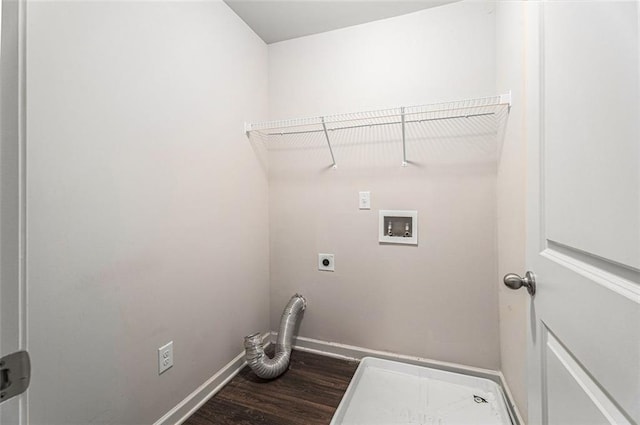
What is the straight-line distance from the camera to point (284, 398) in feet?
4.99

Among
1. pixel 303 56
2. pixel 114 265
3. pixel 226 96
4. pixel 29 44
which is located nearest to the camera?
pixel 29 44

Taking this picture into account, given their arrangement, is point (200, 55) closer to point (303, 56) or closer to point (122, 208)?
point (303, 56)

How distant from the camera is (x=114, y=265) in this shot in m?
1.09

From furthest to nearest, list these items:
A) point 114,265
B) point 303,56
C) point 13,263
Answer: point 303,56 → point 114,265 → point 13,263

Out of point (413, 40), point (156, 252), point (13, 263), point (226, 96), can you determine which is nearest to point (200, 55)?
point (226, 96)

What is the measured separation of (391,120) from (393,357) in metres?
1.57

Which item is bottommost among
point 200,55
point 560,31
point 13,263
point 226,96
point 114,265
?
point 114,265

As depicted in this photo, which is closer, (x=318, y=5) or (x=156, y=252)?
(x=156, y=252)

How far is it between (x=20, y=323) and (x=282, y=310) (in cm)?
178

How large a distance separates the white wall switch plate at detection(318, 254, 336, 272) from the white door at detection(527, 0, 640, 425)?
1.29 metres

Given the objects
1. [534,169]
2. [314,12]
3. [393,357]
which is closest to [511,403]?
[393,357]

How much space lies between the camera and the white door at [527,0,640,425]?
0.43 meters

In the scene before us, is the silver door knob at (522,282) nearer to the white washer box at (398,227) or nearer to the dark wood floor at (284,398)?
the white washer box at (398,227)

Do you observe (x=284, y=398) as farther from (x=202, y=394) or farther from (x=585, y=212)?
(x=585, y=212)
